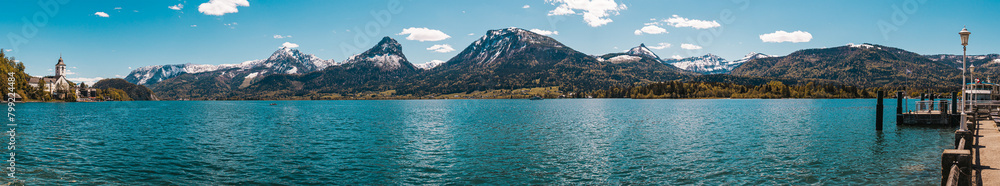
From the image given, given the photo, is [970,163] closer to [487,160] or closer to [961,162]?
[961,162]

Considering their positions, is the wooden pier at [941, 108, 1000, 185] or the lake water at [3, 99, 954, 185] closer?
the wooden pier at [941, 108, 1000, 185]

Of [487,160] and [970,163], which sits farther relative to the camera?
[487,160]

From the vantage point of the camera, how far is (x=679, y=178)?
2442 centimetres

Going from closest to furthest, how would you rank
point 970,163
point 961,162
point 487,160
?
point 961,162, point 970,163, point 487,160

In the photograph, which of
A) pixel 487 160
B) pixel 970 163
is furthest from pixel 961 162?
pixel 487 160

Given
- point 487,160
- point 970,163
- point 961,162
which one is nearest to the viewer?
point 961,162

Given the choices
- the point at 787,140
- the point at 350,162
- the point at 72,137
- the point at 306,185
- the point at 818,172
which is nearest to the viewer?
the point at 306,185

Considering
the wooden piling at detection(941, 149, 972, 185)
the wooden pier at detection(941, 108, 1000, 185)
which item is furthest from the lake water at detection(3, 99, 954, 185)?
the wooden piling at detection(941, 149, 972, 185)

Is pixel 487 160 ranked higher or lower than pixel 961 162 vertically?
lower

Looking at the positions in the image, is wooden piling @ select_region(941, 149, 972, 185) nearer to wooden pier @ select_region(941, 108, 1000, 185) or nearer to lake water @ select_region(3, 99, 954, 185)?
wooden pier @ select_region(941, 108, 1000, 185)

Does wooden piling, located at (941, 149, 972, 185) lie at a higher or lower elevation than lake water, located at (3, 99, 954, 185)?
higher

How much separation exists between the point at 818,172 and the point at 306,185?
84.3 ft

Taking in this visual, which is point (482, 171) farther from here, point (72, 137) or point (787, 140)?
point (72, 137)

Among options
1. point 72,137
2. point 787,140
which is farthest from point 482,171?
point 72,137
